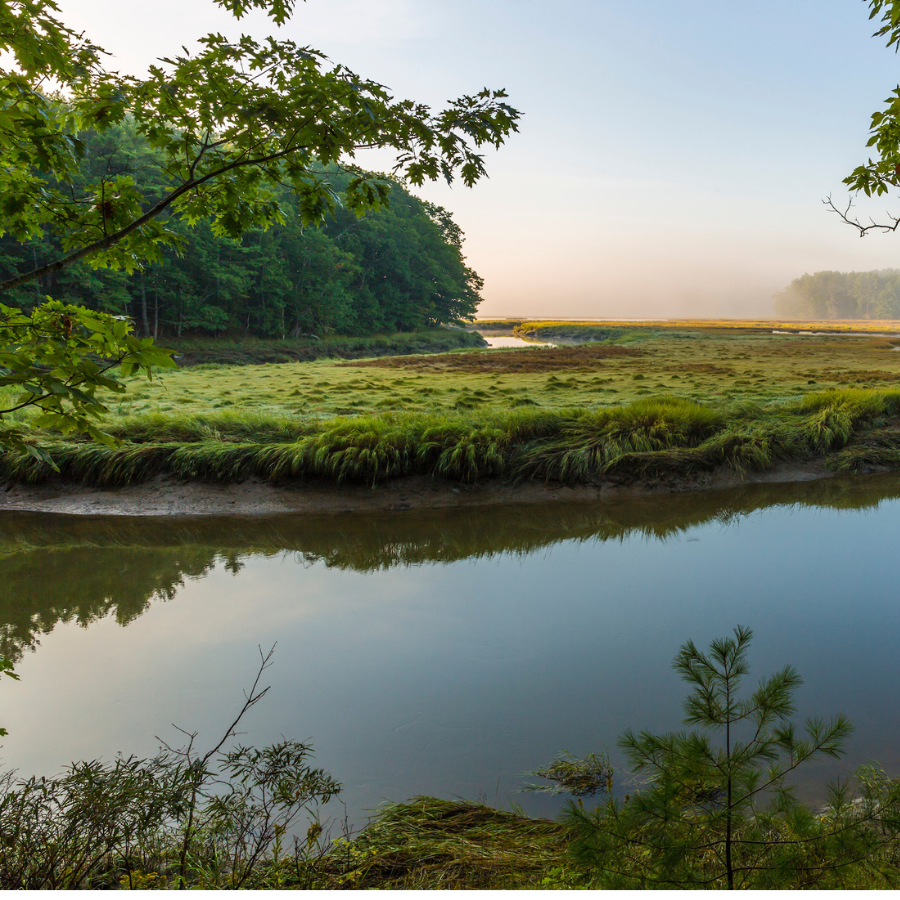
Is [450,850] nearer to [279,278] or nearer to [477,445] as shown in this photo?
[477,445]

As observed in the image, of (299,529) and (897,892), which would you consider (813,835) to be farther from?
(299,529)

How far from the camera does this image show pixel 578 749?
10.8 ft

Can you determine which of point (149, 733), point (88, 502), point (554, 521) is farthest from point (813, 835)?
point (88, 502)

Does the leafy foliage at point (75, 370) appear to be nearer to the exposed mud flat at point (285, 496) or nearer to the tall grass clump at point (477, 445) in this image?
the exposed mud flat at point (285, 496)

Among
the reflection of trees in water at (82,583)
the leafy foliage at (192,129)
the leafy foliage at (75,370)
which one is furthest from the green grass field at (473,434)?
the leafy foliage at (75,370)

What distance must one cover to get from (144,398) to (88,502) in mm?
6538

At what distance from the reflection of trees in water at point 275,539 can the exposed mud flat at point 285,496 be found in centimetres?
26

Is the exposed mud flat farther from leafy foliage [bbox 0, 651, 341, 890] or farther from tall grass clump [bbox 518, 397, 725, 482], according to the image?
leafy foliage [bbox 0, 651, 341, 890]

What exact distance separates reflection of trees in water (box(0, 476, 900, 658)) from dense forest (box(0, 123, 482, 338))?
11.4 m

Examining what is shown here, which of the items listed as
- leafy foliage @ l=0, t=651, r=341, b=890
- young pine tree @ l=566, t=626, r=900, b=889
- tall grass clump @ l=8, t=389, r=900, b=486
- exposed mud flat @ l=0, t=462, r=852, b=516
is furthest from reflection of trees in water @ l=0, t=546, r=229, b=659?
young pine tree @ l=566, t=626, r=900, b=889

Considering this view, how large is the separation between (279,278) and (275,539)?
34812 millimetres

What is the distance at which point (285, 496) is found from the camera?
8844 mm

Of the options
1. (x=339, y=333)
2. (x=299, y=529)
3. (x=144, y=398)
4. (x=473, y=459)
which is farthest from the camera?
(x=339, y=333)

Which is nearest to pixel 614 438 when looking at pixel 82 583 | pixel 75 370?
pixel 82 583
